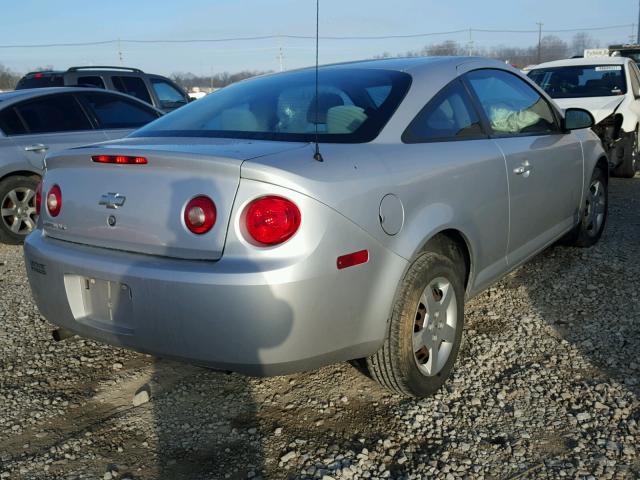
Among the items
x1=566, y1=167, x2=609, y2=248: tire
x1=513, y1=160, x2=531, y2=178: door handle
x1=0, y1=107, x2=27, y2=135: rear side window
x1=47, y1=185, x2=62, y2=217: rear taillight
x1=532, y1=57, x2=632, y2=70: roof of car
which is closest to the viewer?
x1=47, y1=185, x2=62, y2=217: rear taillight

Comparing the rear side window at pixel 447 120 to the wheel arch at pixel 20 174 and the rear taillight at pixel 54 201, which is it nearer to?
the rear taillight at pixel 54 201

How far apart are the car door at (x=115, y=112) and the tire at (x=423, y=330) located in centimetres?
454

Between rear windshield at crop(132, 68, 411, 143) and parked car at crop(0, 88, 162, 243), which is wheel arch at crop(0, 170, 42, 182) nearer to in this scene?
parked car at crop(0, 88, 162, 243)

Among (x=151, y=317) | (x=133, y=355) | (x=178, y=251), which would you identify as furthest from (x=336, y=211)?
(x=133, y=355)

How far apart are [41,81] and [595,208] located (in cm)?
993

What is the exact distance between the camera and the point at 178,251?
238 centimetres

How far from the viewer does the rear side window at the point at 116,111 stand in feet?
22.0

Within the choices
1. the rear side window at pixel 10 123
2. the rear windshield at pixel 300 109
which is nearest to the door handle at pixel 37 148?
the rear side window at pixel 10 123

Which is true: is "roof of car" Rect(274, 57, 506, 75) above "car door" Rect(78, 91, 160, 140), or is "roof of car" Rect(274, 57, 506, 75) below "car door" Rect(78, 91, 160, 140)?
above

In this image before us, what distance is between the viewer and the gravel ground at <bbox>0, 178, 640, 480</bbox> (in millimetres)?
2455

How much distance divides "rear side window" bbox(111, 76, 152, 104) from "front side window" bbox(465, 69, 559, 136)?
8604mm

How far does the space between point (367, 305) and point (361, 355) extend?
9.5 inches

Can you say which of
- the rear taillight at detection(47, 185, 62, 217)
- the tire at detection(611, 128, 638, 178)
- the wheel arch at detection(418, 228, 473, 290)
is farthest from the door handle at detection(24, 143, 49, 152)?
the tire at detection(611, 128, 638, 178)

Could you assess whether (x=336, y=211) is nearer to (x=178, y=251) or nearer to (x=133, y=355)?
(x=178, y=251)
